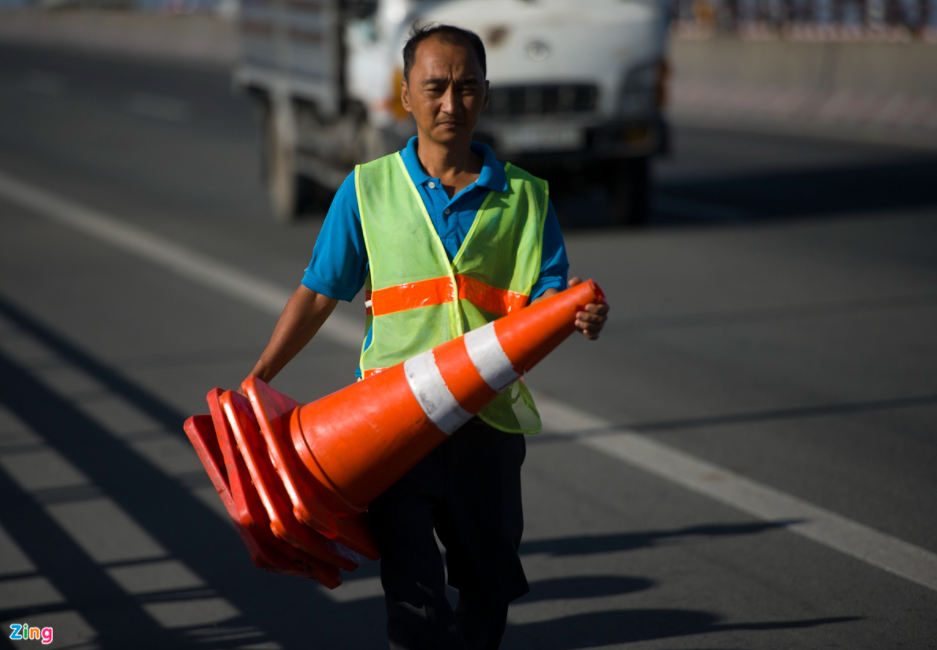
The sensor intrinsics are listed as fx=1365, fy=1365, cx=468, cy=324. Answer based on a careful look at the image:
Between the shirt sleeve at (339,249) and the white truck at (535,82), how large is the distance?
26.1 ft

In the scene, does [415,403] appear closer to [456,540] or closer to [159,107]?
[456,540]

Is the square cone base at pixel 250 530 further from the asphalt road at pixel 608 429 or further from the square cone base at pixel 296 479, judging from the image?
the asphalt road at pixel 608 429

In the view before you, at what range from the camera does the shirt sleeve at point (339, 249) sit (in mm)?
3322

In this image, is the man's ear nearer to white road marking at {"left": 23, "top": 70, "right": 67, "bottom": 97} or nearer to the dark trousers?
the dark trousers

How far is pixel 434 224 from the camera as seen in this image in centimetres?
329

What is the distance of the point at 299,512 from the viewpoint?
310cm

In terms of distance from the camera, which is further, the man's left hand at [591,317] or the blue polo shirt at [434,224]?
the blue polo shirt at [434,224]

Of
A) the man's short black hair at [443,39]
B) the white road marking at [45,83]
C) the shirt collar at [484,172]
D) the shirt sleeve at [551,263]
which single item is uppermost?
the man's short black hair at [443,39]

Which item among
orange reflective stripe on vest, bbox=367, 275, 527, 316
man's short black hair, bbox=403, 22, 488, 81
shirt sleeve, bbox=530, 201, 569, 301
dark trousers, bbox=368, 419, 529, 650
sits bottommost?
dark trousers, bbox=368, 419, 529, 650

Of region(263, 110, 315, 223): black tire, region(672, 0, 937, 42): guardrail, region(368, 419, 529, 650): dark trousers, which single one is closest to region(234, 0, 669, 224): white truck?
region(263, 110, 315, 223): black tire

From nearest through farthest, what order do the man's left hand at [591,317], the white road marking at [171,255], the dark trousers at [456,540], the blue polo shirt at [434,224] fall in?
the man's left hand at [591,317] → the dark trousers at [456,540] → the blue polo shirt at [434,224] → the white road marking at [171,255]

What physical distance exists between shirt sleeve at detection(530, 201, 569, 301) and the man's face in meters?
0.34

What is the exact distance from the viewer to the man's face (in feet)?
10.6

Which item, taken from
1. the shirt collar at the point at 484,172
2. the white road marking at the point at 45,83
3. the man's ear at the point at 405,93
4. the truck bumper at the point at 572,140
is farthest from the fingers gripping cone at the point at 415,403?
the white road marking at the point at 45,83
